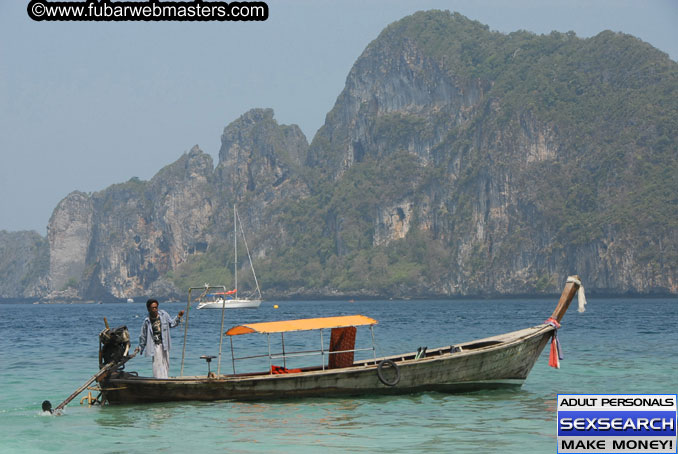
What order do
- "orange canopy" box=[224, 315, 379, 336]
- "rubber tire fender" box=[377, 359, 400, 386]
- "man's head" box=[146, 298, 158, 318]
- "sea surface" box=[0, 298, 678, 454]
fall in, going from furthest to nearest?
"orange canopy" box=[224, 315, 379, 336] < "rubber tire fender" box=[377, 359, 400, 386] < "man's head" box=[146, 298, 158, 318] < "sea surface" box=[0, 298, 678, 454]

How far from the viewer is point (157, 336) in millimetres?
20031

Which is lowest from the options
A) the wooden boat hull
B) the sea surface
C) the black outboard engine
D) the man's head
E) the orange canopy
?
the sea surface

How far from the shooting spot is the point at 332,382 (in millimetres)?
20484

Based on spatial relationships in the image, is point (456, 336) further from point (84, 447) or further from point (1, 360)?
point (84, 447)

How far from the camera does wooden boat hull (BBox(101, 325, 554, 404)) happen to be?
2002 cm

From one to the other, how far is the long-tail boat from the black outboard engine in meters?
0.36

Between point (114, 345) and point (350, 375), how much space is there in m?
5.48

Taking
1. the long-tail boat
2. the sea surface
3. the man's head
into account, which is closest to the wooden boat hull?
the long-tail boat

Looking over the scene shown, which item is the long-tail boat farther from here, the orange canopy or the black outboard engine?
the black outboard engine

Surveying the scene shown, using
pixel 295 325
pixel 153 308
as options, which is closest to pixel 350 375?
pixel 295 325

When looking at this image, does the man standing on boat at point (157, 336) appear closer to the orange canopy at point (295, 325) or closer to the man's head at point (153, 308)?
the man's head at point (153, 308)

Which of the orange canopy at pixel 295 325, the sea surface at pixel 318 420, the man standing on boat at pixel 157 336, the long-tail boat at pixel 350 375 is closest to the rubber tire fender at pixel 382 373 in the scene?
the long-tail boat at pixel 350 375

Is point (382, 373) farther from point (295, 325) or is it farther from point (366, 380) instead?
point (295, 325)

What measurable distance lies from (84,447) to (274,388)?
5.13m
